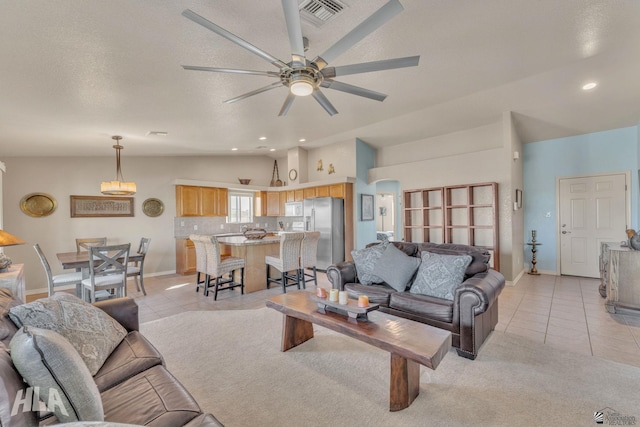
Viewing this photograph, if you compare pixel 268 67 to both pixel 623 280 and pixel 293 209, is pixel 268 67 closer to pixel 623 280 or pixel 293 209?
pixel 293 209

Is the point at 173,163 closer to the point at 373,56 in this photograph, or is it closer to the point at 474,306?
the point at 373,56

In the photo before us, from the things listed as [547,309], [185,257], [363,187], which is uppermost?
[363,187]

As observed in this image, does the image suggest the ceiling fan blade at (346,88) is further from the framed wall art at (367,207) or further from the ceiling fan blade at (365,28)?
the framed wall art at (367,207)

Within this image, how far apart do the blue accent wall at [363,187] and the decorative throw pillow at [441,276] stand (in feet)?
11.6

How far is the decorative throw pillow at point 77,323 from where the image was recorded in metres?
1.54

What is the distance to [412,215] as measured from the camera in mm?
6297

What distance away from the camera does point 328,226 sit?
6.28 metres

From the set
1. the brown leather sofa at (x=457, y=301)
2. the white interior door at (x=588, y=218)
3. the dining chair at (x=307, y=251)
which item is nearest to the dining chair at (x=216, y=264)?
the dining chair at (x=307, y=251)

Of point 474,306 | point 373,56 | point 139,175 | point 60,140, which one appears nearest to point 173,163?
point 139,175

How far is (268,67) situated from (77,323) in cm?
256

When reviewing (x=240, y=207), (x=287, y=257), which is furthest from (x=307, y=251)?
(x=240, y=207)

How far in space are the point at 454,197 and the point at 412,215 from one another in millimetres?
947

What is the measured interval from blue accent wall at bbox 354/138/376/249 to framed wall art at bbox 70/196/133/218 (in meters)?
4.80

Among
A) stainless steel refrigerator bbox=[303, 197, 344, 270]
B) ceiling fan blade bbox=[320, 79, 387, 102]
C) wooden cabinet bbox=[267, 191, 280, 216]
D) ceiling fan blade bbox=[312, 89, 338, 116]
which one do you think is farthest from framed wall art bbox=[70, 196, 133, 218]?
ceiling fan blade bbox=[320, 79, 387, 102]
